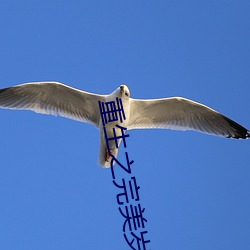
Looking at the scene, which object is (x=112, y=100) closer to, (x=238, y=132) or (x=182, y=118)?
(x=182, y=118)

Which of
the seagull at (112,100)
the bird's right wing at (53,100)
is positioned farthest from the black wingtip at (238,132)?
the bird's right wing at (53,100)

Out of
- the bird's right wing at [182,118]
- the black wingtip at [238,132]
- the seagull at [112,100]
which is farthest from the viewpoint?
the black wingtip at [238,132]

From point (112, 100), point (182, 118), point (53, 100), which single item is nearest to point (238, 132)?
point (182, 118)

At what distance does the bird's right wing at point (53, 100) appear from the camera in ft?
23.2

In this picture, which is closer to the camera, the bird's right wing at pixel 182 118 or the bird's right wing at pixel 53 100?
the bird's right wing at pixel 53 100

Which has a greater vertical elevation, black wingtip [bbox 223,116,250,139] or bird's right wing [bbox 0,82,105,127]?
bird's right wing [bbox 0,82,105,127]

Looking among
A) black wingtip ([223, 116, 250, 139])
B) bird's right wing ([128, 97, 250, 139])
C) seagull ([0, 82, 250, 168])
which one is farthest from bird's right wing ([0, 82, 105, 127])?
black wingtip ([223, 116, 250, 139])

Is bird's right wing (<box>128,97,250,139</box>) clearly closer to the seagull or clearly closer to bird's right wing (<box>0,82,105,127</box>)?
the seagull

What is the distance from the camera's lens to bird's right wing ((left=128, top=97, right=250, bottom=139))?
7.29 metres

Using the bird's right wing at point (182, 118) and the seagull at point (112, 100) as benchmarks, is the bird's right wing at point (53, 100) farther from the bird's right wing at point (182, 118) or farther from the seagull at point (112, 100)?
the bird's right wing at point (182, 118)

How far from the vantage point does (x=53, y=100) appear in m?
7.24

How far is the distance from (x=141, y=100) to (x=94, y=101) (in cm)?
67

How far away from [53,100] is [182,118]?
6.41ft

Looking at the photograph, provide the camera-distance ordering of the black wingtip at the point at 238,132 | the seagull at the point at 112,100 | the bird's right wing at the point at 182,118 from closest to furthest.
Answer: the seagull at the point at 112,100
the bird's right wing at the point at 182,118
the black wingtip at the point at 238,132
